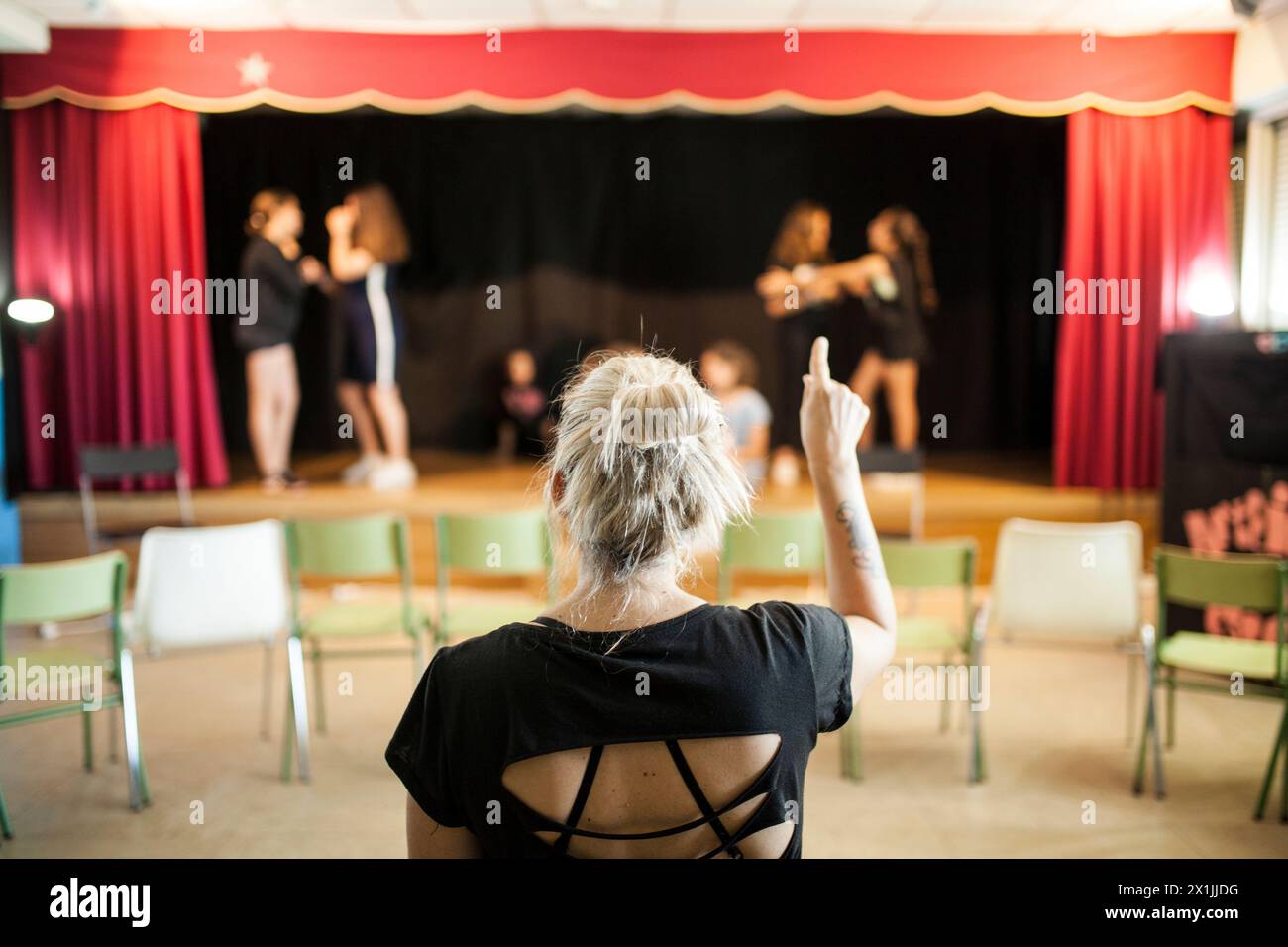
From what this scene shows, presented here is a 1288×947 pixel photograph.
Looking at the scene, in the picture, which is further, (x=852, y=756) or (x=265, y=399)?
(x=265, y=399)

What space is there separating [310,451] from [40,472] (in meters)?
2.36

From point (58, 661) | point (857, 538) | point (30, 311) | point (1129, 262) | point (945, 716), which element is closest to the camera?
point (857, 538)

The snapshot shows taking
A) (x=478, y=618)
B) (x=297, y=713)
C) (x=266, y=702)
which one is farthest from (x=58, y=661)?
(x=478, y=618)

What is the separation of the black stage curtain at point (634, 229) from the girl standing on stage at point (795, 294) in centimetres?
20

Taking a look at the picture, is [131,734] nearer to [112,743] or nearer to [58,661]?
[58,661]

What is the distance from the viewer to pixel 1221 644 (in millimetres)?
3629

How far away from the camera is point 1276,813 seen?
130 inches

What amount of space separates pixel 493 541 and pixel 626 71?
346cm

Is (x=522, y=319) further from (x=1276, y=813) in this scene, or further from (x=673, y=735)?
(x=673, y=735)

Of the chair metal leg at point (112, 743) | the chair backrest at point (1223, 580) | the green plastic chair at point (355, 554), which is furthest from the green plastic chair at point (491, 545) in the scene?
the chair backrest at point (1223, 580)

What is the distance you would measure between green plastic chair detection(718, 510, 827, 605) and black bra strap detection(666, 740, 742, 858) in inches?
106

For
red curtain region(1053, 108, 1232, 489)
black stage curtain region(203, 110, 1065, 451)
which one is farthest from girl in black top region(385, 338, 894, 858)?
black stage curtain region(203, 110, 1065, 451)

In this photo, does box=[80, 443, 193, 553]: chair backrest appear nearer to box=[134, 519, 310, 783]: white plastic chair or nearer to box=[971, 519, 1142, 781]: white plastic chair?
box=[134, 519, 310, 783]: white plastic chair
